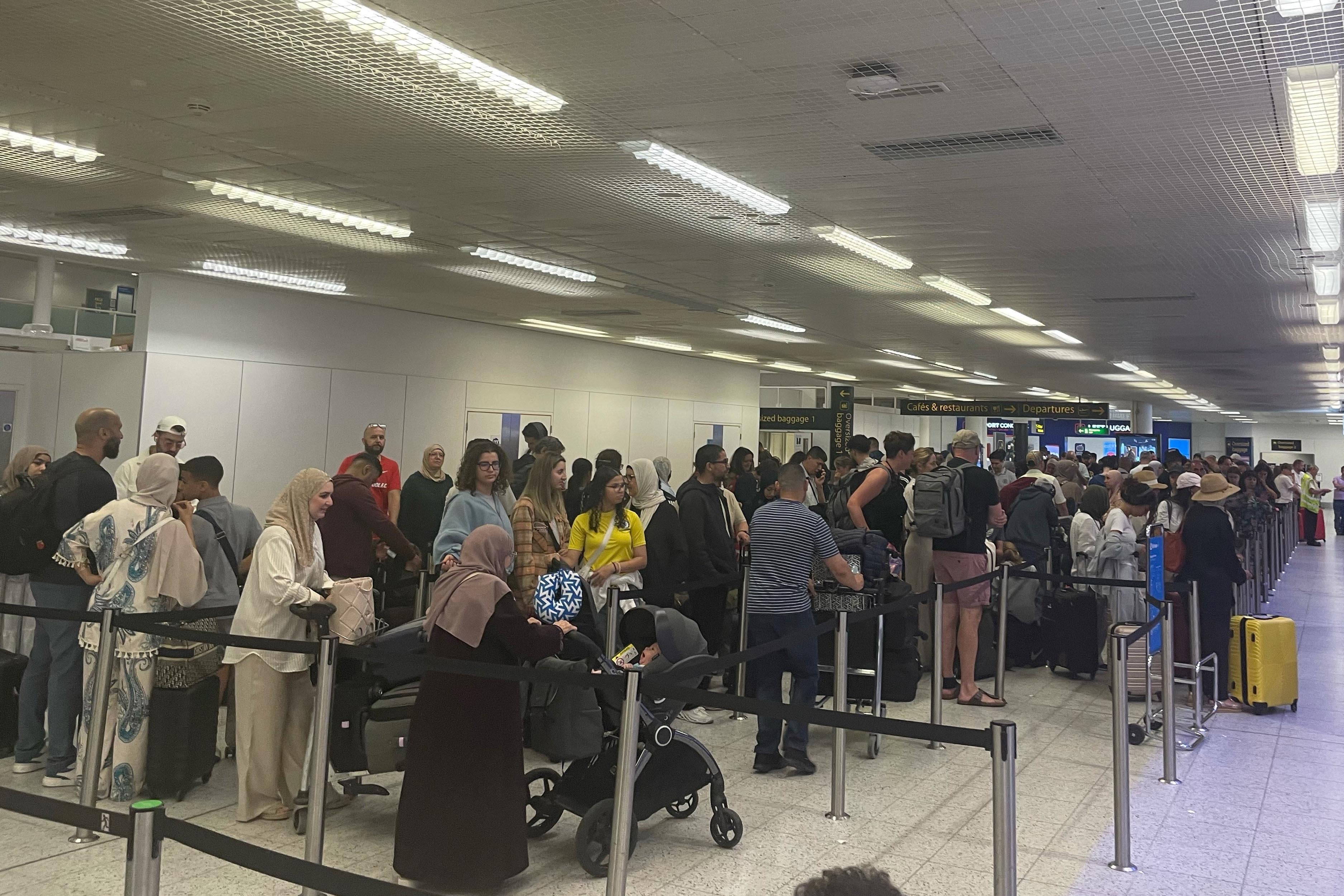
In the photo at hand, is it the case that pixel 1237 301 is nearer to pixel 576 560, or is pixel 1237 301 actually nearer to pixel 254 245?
pixel 576 560

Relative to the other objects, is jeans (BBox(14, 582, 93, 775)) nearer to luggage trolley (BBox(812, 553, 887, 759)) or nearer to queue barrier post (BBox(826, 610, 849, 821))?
queue barrier post (BBox(826, 610, 849, 821))

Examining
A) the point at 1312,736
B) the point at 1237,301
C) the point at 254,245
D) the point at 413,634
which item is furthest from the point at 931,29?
the point at 1237,301

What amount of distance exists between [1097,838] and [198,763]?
172 inches

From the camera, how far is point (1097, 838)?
488 cm

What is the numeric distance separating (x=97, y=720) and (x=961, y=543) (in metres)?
5.55

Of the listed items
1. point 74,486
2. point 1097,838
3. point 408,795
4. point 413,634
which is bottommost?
point 1097,838

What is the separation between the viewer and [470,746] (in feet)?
12.9

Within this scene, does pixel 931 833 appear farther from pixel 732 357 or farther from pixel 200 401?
pixel 732 357

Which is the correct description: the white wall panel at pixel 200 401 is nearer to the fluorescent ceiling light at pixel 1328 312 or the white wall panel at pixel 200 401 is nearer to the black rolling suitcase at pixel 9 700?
the black rolling suitcase at pixel 9 700

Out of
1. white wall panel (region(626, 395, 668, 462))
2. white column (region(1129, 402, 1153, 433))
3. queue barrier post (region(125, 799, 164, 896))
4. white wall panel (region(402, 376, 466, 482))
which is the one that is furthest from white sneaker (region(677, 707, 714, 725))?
white column (region(1129, 402, 1153, 433))

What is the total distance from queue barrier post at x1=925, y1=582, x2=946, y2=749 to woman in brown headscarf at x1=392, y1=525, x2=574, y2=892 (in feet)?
8.73

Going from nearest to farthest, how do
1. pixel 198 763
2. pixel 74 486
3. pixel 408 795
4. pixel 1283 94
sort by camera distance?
pixel 408 795, pixel 1283 94, pixel 198 763, pixel 74 486

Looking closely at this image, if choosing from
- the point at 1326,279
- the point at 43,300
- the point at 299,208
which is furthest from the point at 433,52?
the point at 1326,279

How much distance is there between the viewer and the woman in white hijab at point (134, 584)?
490 centimetres
